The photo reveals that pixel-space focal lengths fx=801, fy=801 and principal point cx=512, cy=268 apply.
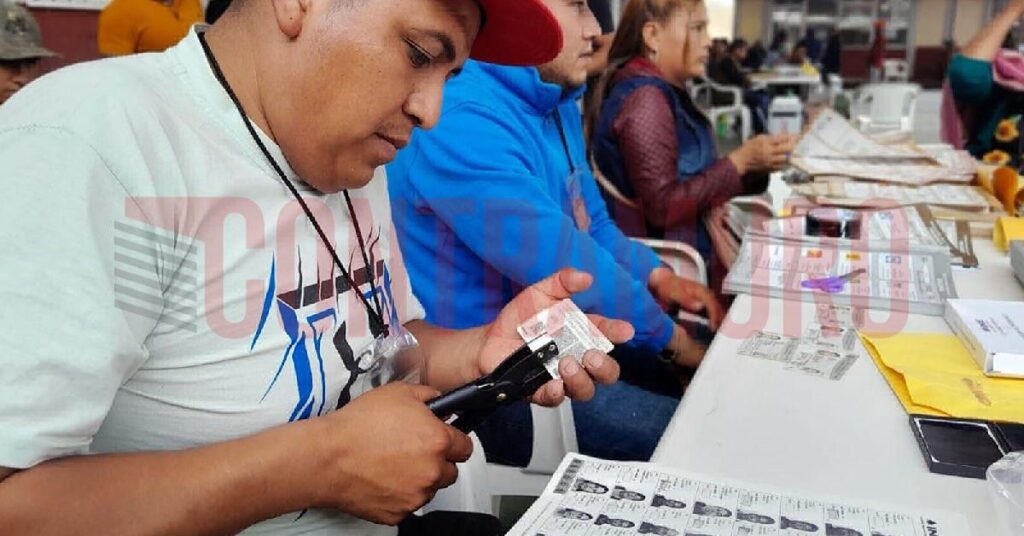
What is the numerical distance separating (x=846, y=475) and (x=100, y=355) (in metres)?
0.74

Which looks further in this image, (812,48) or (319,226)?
(812,48)

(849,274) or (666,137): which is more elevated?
(666,137)

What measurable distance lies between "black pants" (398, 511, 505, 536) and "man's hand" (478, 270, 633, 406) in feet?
Result: 0.58

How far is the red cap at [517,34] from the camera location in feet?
2.76

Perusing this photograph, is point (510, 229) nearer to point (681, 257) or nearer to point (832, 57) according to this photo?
point (681, 257)

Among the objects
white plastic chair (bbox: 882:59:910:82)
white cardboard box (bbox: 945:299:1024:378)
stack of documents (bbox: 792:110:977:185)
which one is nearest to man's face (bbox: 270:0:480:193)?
white cardboard box (bbox: 945:299:1024:378)

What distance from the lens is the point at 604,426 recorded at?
149cm

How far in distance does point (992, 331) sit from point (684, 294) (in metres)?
0.76

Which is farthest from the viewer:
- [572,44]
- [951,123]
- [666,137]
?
[951,123]

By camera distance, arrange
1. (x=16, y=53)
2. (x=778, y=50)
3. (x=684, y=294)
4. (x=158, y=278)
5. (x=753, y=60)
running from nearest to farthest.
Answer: (x=158, y=278), (x=684, y=294), (x=16, y=53), (x=753, y=60), (x=778, y=50)

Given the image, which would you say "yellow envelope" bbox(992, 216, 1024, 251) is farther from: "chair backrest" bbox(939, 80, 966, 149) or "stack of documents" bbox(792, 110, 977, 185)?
"chair backrest" bbox(939, 80, 966, 149)

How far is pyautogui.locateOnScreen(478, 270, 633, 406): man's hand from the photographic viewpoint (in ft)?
3.22

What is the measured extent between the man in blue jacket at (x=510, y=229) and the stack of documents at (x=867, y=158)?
959 millimetres

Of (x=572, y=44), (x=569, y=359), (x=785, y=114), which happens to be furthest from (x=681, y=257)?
(x=785, y=114)
